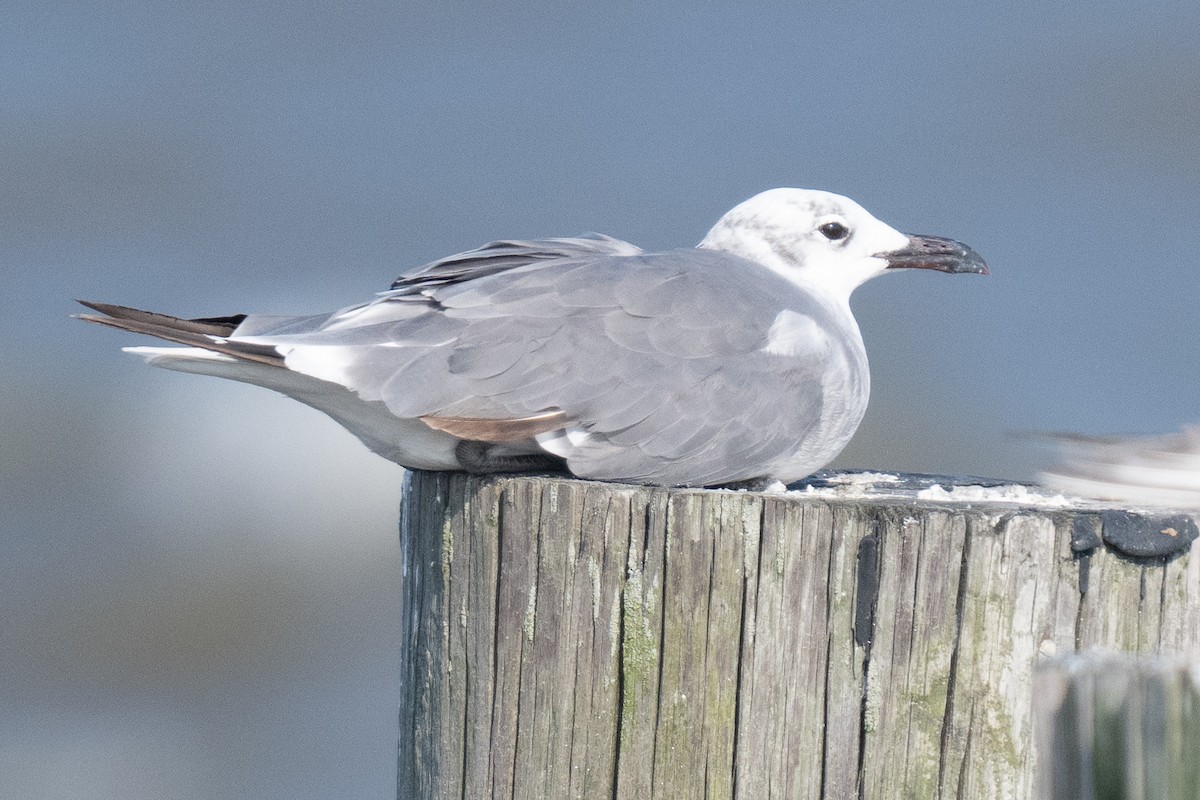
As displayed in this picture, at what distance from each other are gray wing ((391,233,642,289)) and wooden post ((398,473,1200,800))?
2.82ft

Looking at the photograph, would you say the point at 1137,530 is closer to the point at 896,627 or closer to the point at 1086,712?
the point at 896,627

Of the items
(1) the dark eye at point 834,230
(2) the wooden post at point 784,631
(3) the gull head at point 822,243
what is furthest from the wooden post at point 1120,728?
(1) the dark eye at point 834,230

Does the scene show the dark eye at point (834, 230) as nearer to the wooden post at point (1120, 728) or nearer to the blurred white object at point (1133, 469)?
the blurred white object at point (1133, 469)

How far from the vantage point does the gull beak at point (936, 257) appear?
4.89m

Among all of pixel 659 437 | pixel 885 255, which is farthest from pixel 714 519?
pixel 885 255

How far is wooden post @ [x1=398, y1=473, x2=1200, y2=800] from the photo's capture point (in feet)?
9.32

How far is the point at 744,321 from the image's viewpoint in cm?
383

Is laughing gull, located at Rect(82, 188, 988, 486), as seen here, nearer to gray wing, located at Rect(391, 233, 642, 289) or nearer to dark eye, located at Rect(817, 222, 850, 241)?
gray wing, located at Rect(391, 233, 642, 289)

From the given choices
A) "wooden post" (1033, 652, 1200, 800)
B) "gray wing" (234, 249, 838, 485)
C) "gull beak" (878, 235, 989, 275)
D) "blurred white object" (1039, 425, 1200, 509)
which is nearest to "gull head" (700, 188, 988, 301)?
"gull beak" (878, 235, 989, 275)

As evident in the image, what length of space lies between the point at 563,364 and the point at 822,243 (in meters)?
1.57

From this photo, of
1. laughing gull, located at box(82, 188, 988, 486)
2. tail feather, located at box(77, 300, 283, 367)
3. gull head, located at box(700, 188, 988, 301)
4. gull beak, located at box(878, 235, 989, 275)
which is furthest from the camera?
gull beak, located at box(878, 235, 989, 275)

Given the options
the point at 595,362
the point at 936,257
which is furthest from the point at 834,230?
the point at 595,362

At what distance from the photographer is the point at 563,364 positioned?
3.57 metres

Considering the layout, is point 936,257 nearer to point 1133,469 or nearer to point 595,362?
point 595,362
